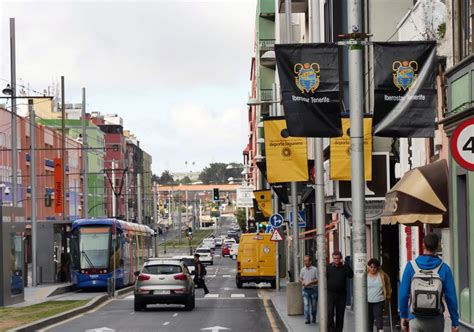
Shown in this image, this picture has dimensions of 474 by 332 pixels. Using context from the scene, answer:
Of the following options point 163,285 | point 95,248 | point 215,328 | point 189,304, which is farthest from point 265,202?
point 215,328

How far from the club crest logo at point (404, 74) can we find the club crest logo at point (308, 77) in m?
1.01

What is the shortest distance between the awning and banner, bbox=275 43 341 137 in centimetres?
505

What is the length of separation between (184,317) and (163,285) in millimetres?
3053

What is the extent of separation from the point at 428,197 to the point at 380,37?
12.4m

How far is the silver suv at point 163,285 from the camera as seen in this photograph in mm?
37531

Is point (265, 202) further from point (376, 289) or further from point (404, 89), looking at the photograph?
point (404, 89)

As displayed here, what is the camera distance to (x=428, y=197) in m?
20.7

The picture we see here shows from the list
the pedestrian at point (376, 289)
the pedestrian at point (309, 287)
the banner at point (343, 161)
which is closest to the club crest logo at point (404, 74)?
the banner at point (343, 161)

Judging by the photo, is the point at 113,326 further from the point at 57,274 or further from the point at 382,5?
the point at 57,274

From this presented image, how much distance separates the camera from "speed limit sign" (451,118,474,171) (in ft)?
37.0

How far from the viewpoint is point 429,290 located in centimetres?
1255

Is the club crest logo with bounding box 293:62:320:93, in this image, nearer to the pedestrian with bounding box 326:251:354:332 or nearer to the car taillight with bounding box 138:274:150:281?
the pedestrian with bounding box 326:251:354:332

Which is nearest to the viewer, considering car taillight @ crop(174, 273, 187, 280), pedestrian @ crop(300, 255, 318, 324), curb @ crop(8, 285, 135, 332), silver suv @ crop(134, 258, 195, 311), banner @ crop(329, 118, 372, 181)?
banner @ crop(329, 118, 372, 181)

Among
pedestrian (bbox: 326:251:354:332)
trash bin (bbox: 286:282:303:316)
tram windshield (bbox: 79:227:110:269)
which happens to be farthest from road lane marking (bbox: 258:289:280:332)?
tram windshield (bbox: 79:227:110:269)
